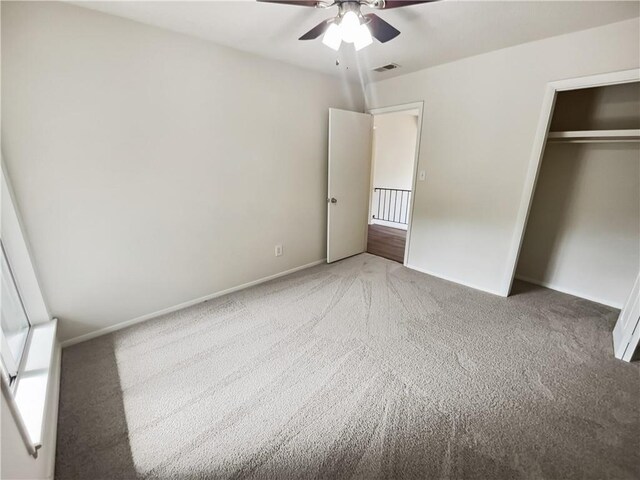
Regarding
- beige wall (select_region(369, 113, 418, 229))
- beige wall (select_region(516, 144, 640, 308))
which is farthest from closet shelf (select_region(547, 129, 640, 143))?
beige wall (select_region(369, 113, 418, 229))

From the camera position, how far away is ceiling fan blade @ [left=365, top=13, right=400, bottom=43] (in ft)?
5.16

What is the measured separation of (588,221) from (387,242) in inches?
102

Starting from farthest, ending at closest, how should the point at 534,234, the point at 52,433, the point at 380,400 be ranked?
1. the point at 534,234
2. the point at 380,400
3. the point at 52,433

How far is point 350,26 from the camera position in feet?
5.15

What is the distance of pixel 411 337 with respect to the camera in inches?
88.9

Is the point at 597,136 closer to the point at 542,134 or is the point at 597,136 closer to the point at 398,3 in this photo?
the point at 542,134

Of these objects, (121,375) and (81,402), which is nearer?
(81,402)

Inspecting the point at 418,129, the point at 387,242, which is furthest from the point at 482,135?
the point at 387,242

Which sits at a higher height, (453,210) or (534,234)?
(453,210)

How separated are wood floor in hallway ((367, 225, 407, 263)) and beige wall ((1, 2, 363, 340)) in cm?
Result: 184

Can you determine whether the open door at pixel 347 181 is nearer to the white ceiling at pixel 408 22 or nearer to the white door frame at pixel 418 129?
the white door frame at pixel 418 129

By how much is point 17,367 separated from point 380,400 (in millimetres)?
2072

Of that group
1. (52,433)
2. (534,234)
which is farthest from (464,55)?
(52,433)

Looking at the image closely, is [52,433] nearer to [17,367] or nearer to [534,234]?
[17,367]
